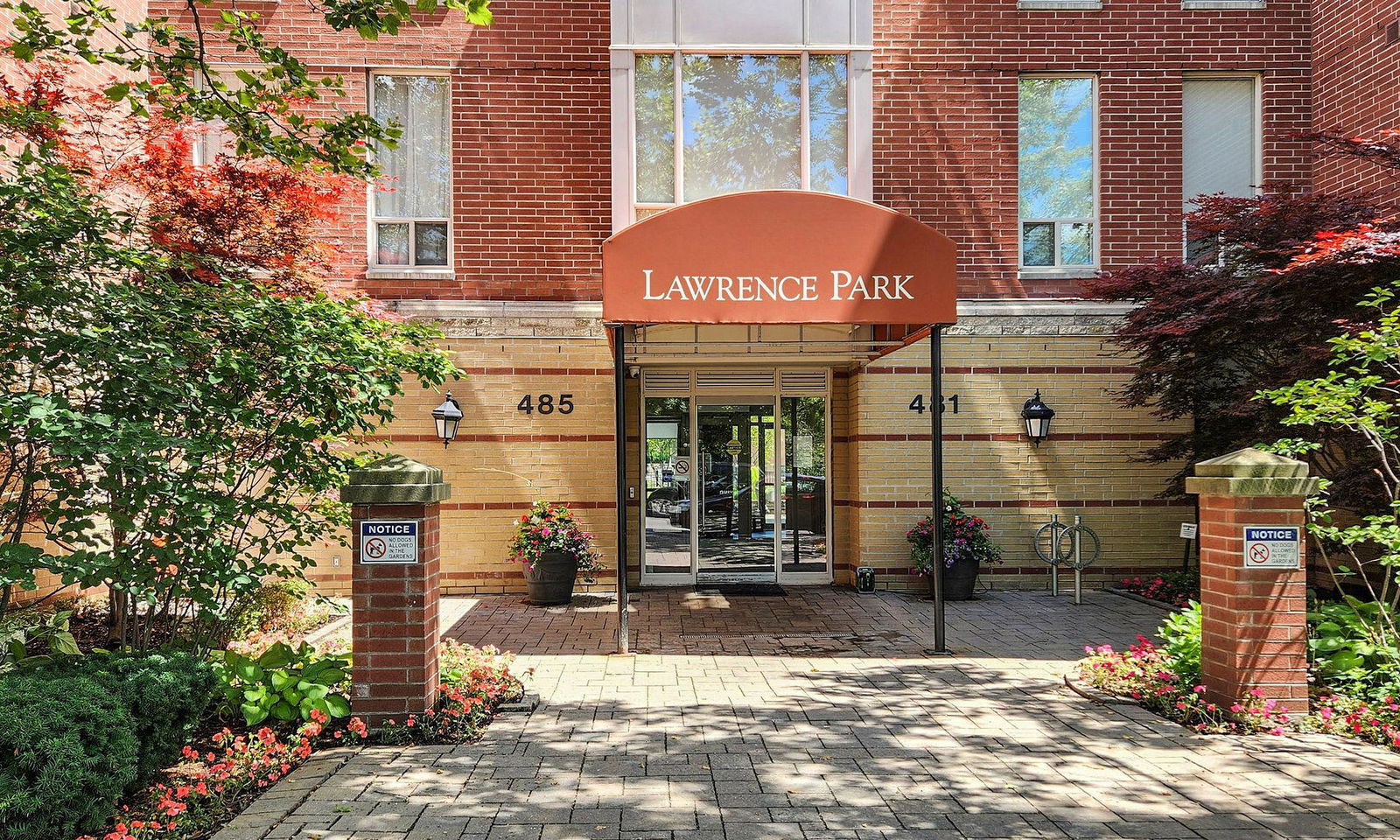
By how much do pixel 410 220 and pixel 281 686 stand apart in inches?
275

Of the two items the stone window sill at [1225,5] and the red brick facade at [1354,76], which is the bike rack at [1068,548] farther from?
the stone window sill at [1225,5]

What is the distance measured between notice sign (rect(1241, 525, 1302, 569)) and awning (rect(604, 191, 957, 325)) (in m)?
2.65

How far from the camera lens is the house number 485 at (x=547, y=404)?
10.7m

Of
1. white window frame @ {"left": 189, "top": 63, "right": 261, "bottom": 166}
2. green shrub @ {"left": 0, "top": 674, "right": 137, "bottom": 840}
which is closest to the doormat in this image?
green shrub @ {"left": 0, "top": 674, "right": 137, "bottom": 840}

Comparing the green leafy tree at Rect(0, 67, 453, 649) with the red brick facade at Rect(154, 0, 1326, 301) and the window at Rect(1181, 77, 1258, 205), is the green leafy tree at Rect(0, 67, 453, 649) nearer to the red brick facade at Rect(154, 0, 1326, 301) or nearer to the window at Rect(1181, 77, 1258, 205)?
→ the red brick facade at Rect(154, 0, 1326, 301)

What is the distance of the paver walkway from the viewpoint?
3.93 meters

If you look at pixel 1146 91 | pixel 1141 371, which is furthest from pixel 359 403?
pixel 1146 91

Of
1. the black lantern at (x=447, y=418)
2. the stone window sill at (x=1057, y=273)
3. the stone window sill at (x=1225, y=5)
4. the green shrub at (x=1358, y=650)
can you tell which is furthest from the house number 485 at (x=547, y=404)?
the stone window sill at (x=1225, y=5)

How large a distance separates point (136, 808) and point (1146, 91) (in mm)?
12202

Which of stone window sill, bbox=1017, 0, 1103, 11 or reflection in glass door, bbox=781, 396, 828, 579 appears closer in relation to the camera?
stone window sill, bbox=1017, 0, 1103, 11

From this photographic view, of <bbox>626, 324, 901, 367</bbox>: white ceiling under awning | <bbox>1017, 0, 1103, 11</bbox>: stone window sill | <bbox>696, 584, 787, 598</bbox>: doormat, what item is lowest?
<bbox>696, 584, 787, 598</bbox>: doormat

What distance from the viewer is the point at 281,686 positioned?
509 cm

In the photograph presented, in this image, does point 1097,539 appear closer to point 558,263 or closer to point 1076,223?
point 1076,223

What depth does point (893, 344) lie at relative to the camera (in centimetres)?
877
